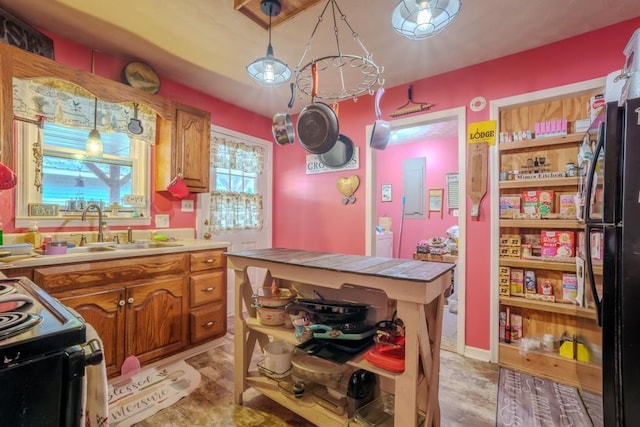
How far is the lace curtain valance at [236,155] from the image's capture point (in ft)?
10.5

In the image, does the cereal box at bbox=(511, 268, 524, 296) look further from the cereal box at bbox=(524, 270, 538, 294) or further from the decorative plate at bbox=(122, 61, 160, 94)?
the decorative plate at bbox=(122, 61, 160, 94)

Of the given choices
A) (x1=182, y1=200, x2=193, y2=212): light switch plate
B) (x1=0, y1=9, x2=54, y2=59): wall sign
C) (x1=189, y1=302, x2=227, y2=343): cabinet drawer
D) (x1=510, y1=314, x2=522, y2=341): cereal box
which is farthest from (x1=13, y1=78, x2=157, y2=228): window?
(x1=510, y1=314, x2=522, y2=341): cereal box

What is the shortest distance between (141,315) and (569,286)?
3.11 m

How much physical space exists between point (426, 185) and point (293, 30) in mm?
3727

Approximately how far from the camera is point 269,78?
1.90m

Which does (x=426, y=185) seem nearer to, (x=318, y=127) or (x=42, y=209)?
(x=318, y=127)

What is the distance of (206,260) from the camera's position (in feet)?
8.14

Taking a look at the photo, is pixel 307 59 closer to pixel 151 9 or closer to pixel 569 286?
pixel 151 9

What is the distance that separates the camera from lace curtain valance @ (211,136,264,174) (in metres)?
3.21

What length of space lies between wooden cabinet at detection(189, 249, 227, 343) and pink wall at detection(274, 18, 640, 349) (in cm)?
126

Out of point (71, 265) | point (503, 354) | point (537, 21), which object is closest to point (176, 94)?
point (71, 265)

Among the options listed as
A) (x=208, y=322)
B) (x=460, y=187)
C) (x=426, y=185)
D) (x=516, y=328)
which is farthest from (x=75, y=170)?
(x=426, y=185)

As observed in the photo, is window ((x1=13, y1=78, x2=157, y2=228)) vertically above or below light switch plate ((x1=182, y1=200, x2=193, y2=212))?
above

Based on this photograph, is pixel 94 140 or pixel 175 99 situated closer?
pixel 94 140
